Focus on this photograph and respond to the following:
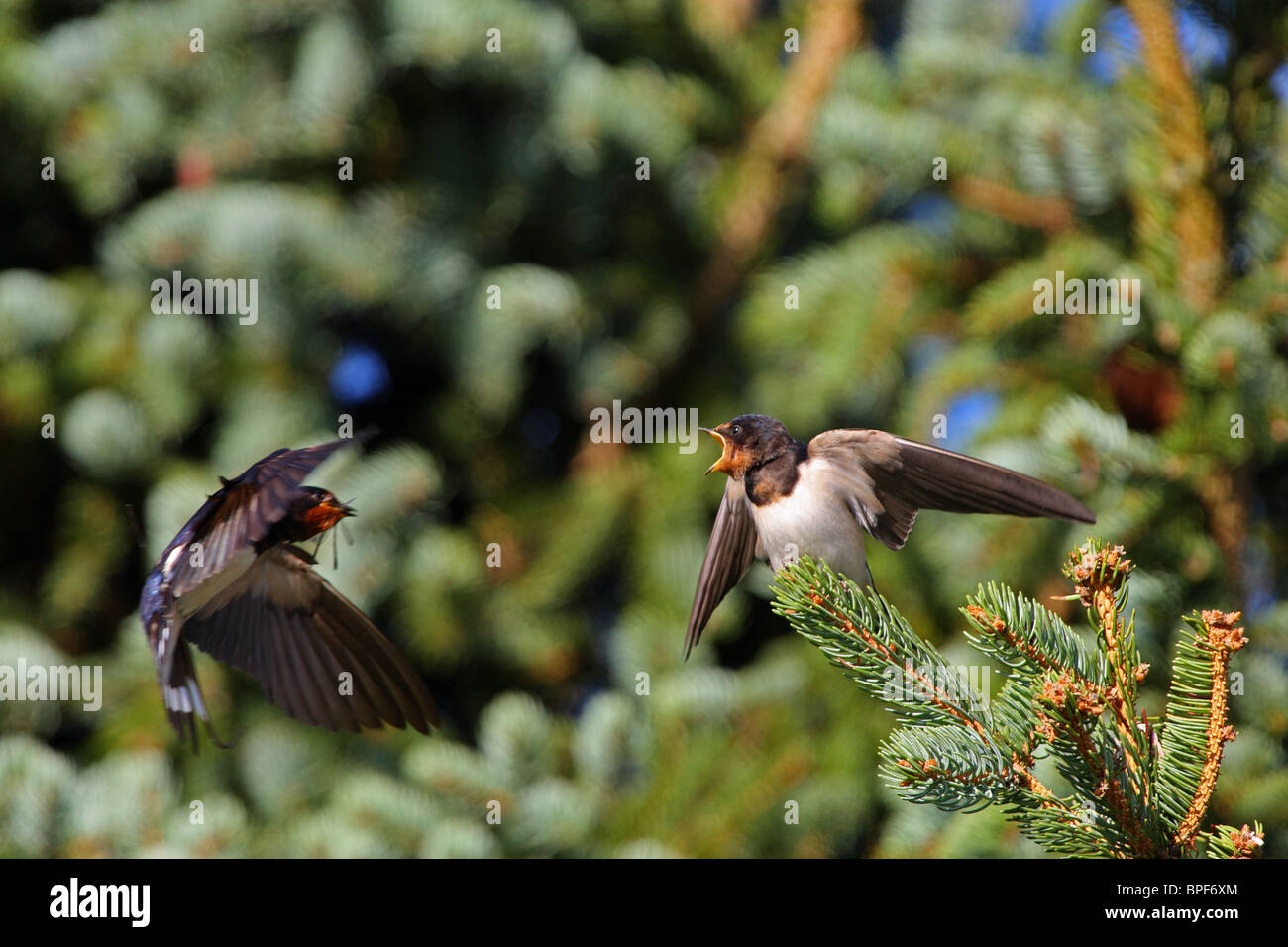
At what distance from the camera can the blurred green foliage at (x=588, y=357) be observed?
1527 millimetres

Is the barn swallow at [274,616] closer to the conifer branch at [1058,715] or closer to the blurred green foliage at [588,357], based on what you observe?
the conifer branch at [1058,715]

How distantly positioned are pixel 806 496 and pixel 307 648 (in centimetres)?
42

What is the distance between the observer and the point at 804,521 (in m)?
0.98

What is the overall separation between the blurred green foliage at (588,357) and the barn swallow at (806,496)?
0.47m

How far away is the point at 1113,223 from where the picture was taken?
1897 millimetres

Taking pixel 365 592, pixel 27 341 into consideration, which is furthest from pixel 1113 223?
pixel 27 341

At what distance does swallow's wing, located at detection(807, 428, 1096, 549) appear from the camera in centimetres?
72

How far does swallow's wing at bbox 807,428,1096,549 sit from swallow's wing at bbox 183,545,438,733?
373 mm
